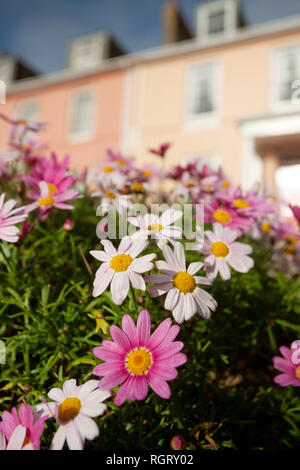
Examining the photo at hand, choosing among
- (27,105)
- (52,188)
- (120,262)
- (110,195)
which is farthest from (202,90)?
(120,262)

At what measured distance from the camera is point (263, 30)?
8289 mm

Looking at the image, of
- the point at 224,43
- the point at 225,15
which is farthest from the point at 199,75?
the point at 225,15

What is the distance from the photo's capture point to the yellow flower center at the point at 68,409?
1.77 ft

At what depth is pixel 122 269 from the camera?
62 cm

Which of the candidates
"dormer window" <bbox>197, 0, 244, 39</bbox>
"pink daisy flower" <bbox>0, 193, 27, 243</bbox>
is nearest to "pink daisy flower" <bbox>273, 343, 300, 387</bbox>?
"pink daisy flower" <bbox>0, 193, 27, 243</bbox>

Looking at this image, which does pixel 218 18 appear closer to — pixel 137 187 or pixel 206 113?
pixel 206 113

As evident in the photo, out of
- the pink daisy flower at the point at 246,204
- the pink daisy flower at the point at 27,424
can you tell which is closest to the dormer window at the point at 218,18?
the pink daisy flower at the point at 246,204

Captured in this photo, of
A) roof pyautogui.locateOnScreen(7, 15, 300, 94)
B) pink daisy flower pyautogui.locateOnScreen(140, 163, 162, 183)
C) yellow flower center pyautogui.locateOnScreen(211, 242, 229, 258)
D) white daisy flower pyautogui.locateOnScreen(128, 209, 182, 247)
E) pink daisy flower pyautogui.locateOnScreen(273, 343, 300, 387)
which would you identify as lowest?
pink daisy flower pyautogui.locateOnScreen(273, 343, 300, 387)

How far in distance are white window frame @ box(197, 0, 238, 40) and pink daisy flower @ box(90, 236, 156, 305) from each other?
11.5 m

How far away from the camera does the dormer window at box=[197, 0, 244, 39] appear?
35.1ft

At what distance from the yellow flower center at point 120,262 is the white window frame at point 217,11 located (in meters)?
Answer: 11.5

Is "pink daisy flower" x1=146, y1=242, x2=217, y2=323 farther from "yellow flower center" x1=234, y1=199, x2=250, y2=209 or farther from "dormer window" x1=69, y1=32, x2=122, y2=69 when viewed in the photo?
"dormer window" x1=69, y1=32, x2=122, y2=69

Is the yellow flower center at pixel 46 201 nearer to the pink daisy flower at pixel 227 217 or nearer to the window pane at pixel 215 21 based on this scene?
the pink daisy flower at pixel 227 217

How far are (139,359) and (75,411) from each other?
115 mm
